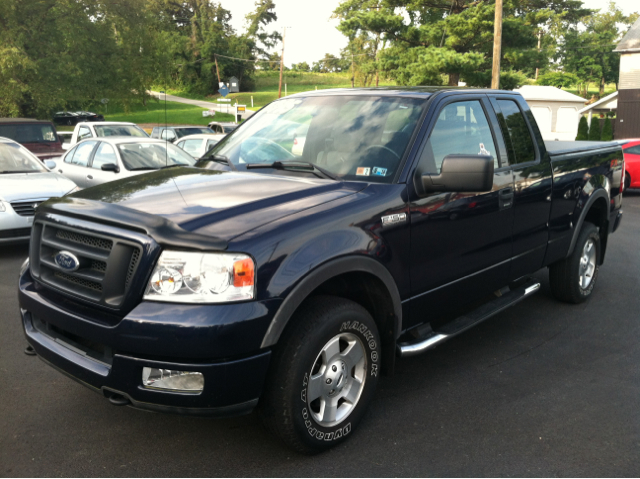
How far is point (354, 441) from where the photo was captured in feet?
11.1

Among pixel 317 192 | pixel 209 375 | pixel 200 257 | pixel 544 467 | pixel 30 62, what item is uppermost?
pixel 30 62

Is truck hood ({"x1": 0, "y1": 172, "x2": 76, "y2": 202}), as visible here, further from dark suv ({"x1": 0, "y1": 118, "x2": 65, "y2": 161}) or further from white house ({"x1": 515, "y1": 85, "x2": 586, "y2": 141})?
white house ({"x1": 515, "y1": 85, "x2": 586, "y2": 141})

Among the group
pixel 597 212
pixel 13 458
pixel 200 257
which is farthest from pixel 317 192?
pixel 597 212

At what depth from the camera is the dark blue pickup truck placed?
109 inches

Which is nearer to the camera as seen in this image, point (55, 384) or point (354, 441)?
point (354, 441)

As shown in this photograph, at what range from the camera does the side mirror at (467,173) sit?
11.2 feet

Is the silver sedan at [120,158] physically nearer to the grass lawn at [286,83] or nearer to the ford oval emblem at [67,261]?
the ford oval emblem at [67,261]

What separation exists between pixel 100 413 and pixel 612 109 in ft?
179

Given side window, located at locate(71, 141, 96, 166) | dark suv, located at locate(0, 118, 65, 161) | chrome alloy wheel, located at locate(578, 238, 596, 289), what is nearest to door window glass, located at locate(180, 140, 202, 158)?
dark suv, located at locate(0, 118, 65, 161)

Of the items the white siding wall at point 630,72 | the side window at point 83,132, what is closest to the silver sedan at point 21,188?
the side window at point 83,132

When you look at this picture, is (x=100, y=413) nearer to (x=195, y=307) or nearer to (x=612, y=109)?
(x=195, y=307)

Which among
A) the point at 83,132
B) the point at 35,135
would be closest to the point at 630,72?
the point at 83,132

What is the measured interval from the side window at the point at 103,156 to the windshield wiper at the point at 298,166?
7335 millimetres

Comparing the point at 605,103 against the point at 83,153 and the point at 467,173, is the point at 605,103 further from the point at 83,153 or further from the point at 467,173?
the point at 467,173
